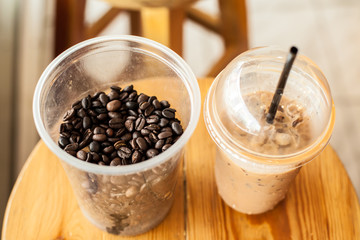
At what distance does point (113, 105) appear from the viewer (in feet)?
2.59

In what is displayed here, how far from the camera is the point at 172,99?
855 mm

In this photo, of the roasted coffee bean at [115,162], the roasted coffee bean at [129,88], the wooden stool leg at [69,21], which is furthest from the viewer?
the wooden stool leg at [69,21]

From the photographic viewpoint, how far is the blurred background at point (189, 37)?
1417 millimetres

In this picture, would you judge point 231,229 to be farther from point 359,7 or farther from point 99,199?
point 359,7

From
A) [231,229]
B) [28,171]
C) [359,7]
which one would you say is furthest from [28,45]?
[359,7]

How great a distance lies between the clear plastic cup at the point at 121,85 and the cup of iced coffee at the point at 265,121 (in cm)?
6

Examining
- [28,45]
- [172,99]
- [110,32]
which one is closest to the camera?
[172,99]

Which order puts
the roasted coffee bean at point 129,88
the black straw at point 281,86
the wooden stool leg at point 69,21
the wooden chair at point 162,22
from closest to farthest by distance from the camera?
1. the black straw at point 281,86
2. the roasted coffee bean at point 129,88
3. the wooden chair at point 162,22
4. the wooden stool leg at point 69,21

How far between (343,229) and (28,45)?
1411 millimetres

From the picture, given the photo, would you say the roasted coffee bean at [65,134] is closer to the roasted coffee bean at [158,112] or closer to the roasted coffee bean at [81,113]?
the roasted coffee bean at [81,113]

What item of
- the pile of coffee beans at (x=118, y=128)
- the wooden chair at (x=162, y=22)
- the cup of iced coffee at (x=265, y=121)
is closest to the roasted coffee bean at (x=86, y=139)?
the pile of coffee beans at (x=118, y=128)

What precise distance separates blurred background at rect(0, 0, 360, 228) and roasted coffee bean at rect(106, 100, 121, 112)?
382 millimetres

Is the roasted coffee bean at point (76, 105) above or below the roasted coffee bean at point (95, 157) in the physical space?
above

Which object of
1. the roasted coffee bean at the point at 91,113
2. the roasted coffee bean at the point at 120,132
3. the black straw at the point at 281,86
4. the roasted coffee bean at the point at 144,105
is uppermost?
the black straw at the point at 281,86
